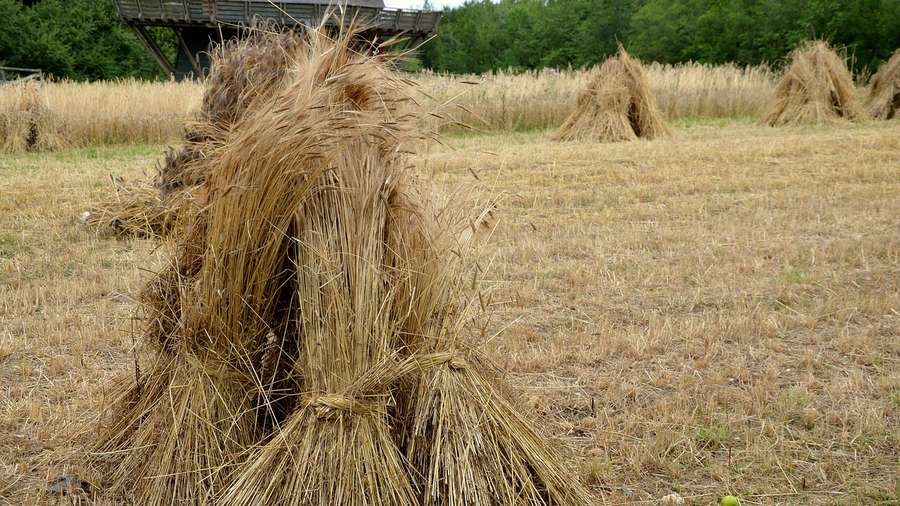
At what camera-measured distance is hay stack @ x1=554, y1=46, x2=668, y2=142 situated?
15760 millimetres

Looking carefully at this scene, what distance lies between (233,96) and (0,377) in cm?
224

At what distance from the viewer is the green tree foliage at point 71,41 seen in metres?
37.6

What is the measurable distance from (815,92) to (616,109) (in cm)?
487

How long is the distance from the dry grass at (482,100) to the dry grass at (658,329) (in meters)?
5.67

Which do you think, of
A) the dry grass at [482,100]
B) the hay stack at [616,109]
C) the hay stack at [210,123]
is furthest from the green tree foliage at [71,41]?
the hay stack at [210,123]

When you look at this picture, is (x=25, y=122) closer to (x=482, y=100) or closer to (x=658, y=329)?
(x=482, y=100)

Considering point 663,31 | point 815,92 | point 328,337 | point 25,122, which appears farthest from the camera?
point 663,31

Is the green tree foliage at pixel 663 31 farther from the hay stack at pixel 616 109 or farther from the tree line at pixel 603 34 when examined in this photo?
the hay stack at pixel 616 109

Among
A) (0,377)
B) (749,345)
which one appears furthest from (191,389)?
(749,345)

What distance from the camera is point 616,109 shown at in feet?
52.1

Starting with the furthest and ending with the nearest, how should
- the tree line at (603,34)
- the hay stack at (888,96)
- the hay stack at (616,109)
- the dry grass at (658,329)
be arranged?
1. the tree line at (603,34)
2. the hay stack at (888,96)
3. the hay stack at (616,109)
4. the dry grass at (658,329)

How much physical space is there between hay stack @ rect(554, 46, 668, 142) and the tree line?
50.7 feet

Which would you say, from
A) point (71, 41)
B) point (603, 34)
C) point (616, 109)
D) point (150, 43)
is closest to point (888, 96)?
point (616, 109)

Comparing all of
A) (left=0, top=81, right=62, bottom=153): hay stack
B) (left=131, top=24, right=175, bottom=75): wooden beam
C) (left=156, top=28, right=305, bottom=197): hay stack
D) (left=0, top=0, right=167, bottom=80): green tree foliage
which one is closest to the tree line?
(left=0, top=0, right=167, bottom=80): green tree foliage
